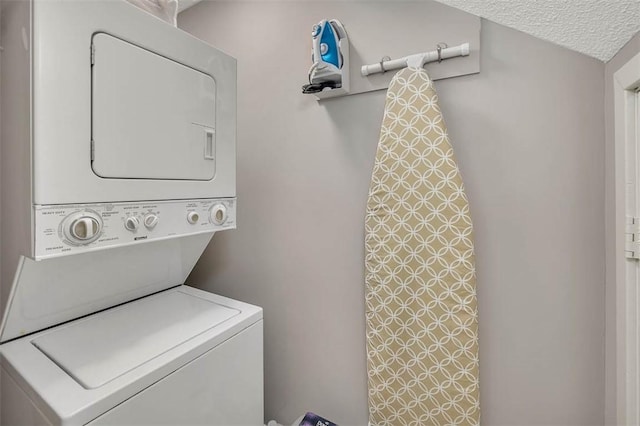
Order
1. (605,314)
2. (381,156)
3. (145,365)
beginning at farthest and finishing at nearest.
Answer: (381,156) < (605,314) < (145,365)

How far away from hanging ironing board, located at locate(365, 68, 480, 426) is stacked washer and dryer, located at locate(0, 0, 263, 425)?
24.2 inches

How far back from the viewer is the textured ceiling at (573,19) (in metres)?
0.96

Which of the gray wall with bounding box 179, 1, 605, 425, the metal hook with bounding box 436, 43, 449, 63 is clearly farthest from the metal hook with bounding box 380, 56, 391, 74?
the metal hook with bounding box 436, 43, 449, 63

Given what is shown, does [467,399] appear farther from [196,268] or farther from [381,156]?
[196,268]

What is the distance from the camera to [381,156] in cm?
147

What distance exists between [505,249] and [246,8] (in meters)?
2.02

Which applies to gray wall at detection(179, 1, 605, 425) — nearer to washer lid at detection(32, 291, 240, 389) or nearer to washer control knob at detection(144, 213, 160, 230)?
washer lid at detection(32, 291, 240, 389)

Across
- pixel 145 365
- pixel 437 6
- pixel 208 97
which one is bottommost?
pixel 145 365

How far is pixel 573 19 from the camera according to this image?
1.06 m

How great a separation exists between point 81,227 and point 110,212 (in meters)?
0.10

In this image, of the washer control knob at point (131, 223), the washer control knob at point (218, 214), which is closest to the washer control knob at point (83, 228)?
the washer control knob at point (131, 223)

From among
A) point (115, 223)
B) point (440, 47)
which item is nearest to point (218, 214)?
point (115, 223)

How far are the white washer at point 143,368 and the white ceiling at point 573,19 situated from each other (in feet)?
5.28

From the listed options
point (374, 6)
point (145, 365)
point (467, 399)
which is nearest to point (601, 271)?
point (467, 399)
